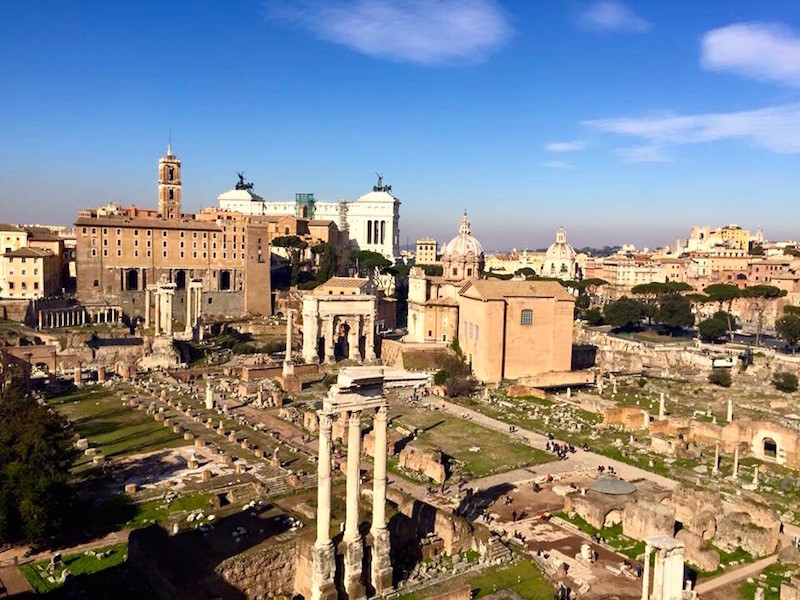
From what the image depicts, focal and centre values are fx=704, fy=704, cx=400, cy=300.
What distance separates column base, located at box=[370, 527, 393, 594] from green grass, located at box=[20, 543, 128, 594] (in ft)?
22.6

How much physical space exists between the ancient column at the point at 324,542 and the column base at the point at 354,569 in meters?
0.35

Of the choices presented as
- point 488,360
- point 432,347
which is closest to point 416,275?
point 432,347

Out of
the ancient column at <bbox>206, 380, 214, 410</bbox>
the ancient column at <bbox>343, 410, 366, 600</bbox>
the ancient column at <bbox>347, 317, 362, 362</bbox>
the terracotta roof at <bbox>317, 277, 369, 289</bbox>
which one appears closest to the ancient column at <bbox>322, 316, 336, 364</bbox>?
the ancient column at <bbox>347, 317, 362, 362</bbox>

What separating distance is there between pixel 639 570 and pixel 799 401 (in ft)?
92.0

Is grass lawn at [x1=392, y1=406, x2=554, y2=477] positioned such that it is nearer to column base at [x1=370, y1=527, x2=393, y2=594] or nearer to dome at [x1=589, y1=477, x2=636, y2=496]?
dome at [x1=589, y1=477, x2=636, y2=496]

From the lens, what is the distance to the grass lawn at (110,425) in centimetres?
2964

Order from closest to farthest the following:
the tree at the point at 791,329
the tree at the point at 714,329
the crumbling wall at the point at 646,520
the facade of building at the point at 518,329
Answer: the crumbling wall at the point at 646,520 < the facade of building at the point at 518,329 < the tree at the point at 791,329 < the tree at the point at 714,329

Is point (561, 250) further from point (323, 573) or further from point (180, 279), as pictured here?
point (323, 573)

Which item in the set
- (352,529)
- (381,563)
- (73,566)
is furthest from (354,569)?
(73,566)

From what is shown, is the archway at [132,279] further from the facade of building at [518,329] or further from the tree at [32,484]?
the tree at [32,484]

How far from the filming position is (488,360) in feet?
147

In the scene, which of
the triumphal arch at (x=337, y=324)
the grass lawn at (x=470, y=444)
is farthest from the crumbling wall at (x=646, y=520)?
the triumphal arch at (x=337, y=324)

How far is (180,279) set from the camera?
66.8 m

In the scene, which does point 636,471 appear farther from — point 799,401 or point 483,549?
point 799,401
